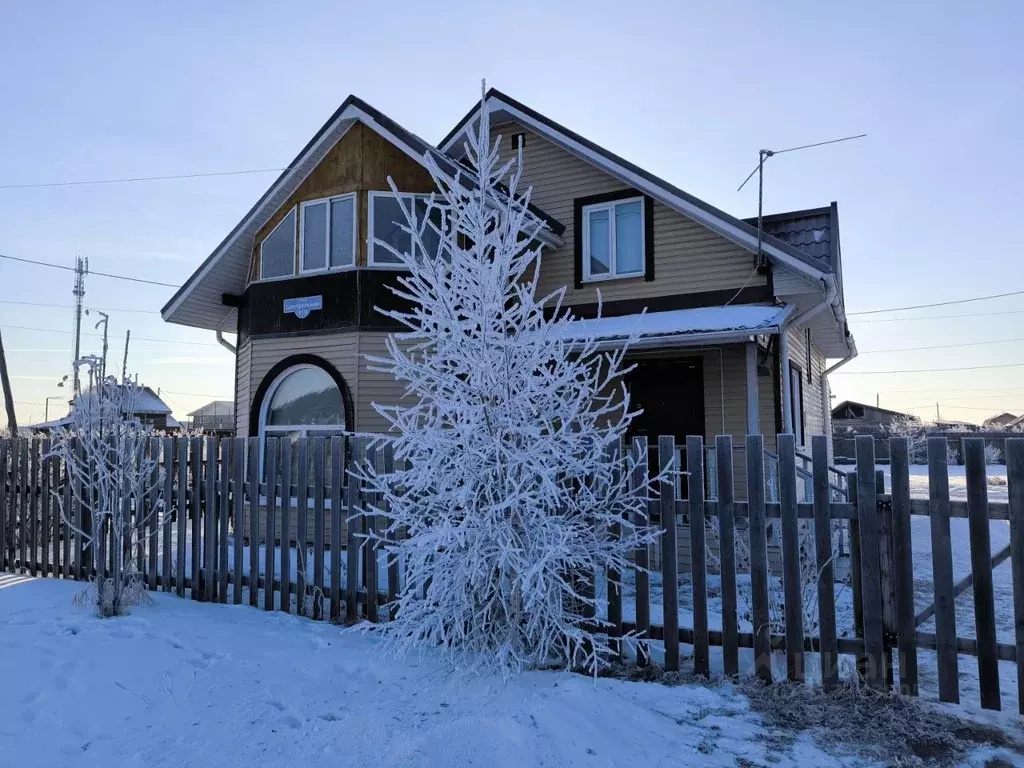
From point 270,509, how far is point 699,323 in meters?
6.37

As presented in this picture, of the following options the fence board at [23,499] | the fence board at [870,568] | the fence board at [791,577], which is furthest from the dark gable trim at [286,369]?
the fence board at [870,568]

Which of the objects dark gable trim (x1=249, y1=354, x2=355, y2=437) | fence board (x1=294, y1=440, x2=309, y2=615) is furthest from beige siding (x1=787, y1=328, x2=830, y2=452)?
fence board (x1=294, y1=440, x2=309, y2=615)

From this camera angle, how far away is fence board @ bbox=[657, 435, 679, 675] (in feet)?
14.4

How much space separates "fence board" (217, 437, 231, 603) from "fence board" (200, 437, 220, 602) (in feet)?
0.18

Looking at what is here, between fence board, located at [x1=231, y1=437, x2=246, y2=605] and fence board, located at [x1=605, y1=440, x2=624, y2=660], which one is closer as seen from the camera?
fence board, located at [x1=605, y1=440, x2=624, y2=660]

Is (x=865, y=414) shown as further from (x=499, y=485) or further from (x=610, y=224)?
(x=499, y=485)

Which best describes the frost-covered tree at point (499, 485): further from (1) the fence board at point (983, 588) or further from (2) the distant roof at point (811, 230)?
(2) the distant roof at point (811, 230)

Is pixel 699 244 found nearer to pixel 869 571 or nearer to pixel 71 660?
pixel 869 571

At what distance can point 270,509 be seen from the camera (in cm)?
608

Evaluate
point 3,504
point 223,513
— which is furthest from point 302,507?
point 3,504

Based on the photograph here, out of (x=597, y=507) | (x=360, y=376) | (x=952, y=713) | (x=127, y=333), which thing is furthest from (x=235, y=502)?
(x=952, y=713)

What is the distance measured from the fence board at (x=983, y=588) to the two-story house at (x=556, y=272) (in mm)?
6128

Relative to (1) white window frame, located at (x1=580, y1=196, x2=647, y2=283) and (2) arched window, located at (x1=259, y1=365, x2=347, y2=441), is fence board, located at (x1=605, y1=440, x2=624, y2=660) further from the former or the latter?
(1) white window frame, located at (x1=580, y1=196, x2=647, y2=283)

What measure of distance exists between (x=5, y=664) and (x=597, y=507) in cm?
407
